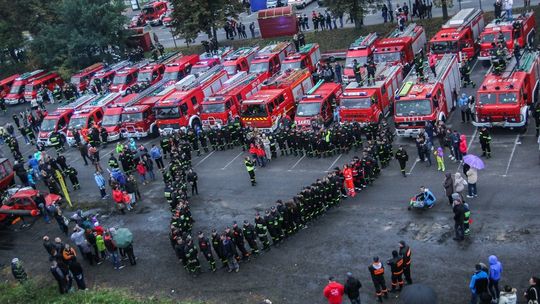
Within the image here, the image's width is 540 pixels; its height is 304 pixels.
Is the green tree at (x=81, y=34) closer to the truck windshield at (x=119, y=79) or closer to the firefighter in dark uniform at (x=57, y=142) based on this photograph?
the truck windshield at (x=119, y=79)

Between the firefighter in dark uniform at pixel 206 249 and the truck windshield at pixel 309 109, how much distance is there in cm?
1239

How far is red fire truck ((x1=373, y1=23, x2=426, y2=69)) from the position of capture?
1314 inches

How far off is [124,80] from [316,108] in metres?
17.9

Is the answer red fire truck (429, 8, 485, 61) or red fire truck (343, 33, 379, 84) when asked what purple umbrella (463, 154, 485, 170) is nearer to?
red fire truck (429, 8, 485, 61)

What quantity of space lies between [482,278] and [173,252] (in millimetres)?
10936

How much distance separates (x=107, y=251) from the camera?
69.4 ft

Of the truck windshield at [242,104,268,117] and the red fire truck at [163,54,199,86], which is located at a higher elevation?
the red fire truck at [163,54,199,86]

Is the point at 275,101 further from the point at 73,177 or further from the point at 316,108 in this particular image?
the point at 73,177

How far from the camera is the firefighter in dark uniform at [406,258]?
1561 cm

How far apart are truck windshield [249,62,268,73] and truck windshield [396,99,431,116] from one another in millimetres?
12479

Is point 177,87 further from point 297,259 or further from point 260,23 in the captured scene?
point 297,259

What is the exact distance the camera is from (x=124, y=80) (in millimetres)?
42000

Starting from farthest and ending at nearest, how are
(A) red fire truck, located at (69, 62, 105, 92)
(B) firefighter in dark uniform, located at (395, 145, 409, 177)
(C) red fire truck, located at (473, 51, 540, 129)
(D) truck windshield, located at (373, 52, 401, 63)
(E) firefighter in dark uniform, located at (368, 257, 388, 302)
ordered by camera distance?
(A) red fire truck, located at (69, 62, 105, 92), (D) truck windshield, located at (373, 52, 401, 63), (C) red fire truck, located at (473, 51, 540, 129), (B) firefighter in dark uniform, located at (395, 145, 409, 177), (E) firefighter in dark uniform, located at (368, 257, 388, 302)

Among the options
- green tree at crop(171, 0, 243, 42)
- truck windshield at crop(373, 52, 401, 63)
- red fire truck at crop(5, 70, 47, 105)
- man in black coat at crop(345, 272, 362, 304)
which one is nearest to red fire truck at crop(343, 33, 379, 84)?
truck windshield at crop(373, 52, 401, 63)
